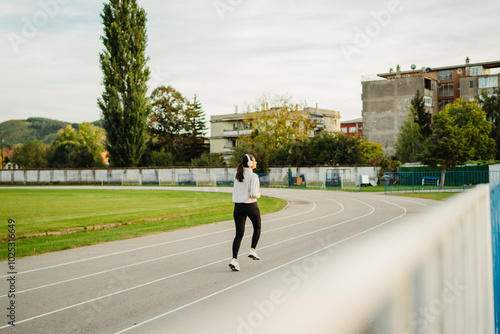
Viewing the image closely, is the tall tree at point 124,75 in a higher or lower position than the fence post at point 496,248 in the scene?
higher

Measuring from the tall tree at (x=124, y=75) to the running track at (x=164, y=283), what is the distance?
165ft

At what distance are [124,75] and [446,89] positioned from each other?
200 feet

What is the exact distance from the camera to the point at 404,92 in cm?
8256

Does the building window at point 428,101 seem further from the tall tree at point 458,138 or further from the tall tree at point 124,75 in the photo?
the tall tree at point 124,75

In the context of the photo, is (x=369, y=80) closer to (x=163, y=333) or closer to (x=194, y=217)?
(x=194, y=217)

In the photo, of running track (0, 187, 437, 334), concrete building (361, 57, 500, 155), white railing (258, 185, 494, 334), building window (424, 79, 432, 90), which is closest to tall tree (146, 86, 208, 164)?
concrete building (361, 57, 500, 155)

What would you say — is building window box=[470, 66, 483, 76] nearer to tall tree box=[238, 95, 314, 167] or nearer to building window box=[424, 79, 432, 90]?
building window box=[424, 79, 432, 90]

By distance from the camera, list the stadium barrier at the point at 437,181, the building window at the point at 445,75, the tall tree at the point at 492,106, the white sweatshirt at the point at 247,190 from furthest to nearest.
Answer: the building window at the point at 445,75
the tall tree at the point at 492,106
the stadium barrier at the point at 437,181
the white sweatshirt at the point at 247,190

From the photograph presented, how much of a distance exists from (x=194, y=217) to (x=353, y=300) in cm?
1955

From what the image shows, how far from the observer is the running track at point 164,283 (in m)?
5.93

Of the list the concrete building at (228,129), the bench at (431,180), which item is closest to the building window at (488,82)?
the concrete building at (228,129)

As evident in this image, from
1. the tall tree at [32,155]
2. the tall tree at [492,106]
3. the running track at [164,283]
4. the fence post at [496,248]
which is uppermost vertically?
the tall tree at [492,106]

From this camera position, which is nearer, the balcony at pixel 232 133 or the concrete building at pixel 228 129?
the balcony at pixel 232 133

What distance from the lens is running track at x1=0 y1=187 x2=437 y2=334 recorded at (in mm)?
5926
